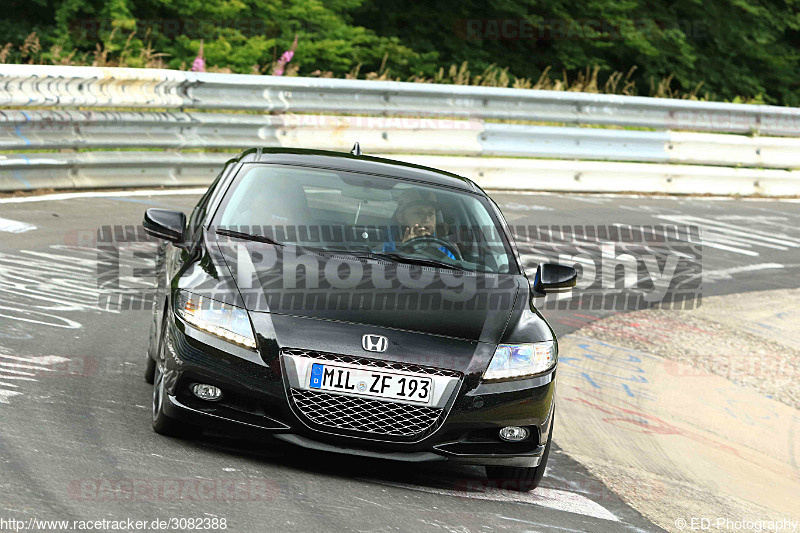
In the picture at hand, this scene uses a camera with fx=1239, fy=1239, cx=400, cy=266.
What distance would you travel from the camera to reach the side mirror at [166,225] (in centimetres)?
635

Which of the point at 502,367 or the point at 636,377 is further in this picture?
the point at 636,377

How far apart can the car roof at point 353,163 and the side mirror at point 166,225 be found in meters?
0.67

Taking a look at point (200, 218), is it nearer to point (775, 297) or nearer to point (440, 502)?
point (440, 502)

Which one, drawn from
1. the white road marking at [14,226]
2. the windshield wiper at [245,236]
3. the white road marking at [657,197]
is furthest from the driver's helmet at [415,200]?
the white road marking at [657,197]

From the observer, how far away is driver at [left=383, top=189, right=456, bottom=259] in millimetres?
6461

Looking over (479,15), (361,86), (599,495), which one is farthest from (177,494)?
(479,15)

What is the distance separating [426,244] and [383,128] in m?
9.53

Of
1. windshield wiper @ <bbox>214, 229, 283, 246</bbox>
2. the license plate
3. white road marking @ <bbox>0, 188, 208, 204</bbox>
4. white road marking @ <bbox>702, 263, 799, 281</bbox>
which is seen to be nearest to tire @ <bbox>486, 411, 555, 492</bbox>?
the license plate

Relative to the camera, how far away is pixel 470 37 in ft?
96.2

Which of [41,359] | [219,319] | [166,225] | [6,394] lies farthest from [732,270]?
[6,394]

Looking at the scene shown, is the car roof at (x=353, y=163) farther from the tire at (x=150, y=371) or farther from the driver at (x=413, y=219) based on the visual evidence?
the tire at (x=150, y=371)

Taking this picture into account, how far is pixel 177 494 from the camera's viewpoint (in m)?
4.73

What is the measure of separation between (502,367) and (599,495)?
0.92m

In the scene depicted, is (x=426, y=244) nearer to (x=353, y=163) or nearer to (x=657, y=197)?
(x=353, y=163)
